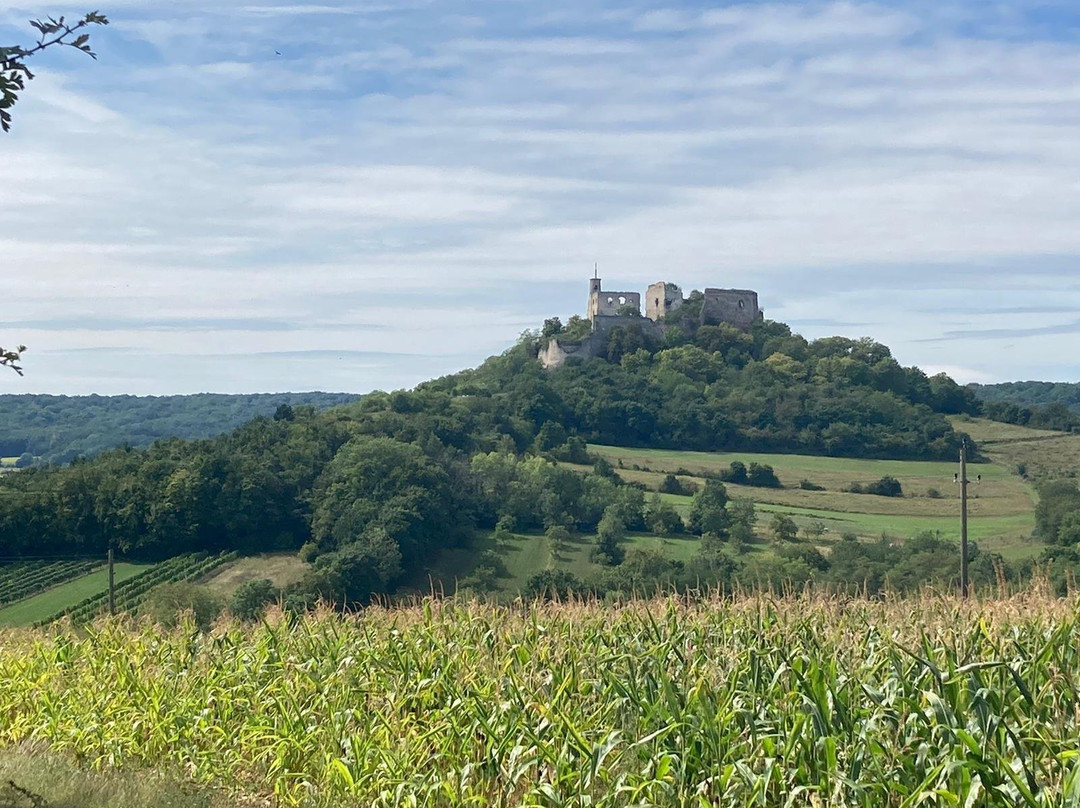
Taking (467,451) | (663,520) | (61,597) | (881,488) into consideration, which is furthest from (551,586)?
(467,451)

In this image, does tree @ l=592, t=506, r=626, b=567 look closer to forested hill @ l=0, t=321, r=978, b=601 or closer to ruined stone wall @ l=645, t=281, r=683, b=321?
forested hill @ l=0, t=321, r=978, b=601

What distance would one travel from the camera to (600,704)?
18.2 feet

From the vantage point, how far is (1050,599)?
6.58 meters

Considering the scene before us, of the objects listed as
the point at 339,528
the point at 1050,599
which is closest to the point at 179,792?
the point at 1050,599

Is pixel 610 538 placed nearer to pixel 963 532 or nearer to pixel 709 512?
pixel 709 512

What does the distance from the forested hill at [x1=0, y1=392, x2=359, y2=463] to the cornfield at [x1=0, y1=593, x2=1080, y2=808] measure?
6334cm

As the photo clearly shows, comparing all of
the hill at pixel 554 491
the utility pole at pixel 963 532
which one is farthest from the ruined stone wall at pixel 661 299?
the utility pole at pixel 963 532

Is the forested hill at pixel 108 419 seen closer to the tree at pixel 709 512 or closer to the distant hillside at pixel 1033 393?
the tree at pixel 709 512

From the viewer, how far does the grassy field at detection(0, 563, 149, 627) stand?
3406 centimetres

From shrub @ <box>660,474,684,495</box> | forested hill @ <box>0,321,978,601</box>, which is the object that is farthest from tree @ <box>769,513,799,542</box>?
shrub @ <box>660,474,684,495</box>

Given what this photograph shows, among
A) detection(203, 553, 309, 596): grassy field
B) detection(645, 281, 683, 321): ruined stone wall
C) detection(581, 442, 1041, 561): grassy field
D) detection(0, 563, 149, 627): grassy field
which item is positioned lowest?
detection(0, 563, 149, 627): grassy field

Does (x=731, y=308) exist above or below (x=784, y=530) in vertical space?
above

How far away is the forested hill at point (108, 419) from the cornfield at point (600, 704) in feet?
208

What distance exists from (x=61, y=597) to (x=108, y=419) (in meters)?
67.5
